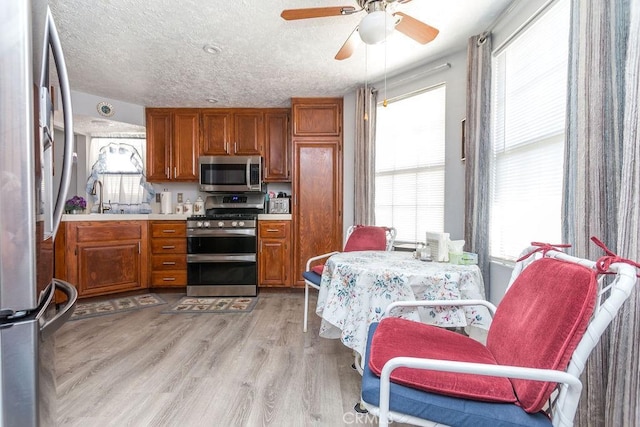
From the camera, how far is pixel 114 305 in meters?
2.97

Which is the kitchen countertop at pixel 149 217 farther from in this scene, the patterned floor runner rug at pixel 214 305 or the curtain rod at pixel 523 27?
the curtain rod at pixel 523 27

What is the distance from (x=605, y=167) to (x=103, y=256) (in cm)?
403

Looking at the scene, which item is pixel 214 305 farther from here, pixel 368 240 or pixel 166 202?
pixel 368 240

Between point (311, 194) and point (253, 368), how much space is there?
6.67ft

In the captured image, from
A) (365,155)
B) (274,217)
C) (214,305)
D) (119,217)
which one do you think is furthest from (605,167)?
(119,217)

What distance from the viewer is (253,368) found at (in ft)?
5.84

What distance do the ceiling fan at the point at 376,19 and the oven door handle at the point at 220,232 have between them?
230 cm

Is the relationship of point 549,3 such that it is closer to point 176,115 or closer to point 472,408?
point 472,408

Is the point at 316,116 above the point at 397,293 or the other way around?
above

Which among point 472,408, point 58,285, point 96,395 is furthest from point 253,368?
point 472,408

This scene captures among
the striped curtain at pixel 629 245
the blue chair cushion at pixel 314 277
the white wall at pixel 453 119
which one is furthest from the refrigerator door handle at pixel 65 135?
the white wall at pixel 453 119

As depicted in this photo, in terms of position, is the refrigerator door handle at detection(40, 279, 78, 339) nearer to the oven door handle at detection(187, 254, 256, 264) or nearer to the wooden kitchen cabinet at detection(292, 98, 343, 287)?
the oven door handle at detection(187, 254, 256, 264)

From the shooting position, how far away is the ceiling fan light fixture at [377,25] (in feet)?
4.74

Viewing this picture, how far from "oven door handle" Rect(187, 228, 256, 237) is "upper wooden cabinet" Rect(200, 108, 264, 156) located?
104 centimetres
